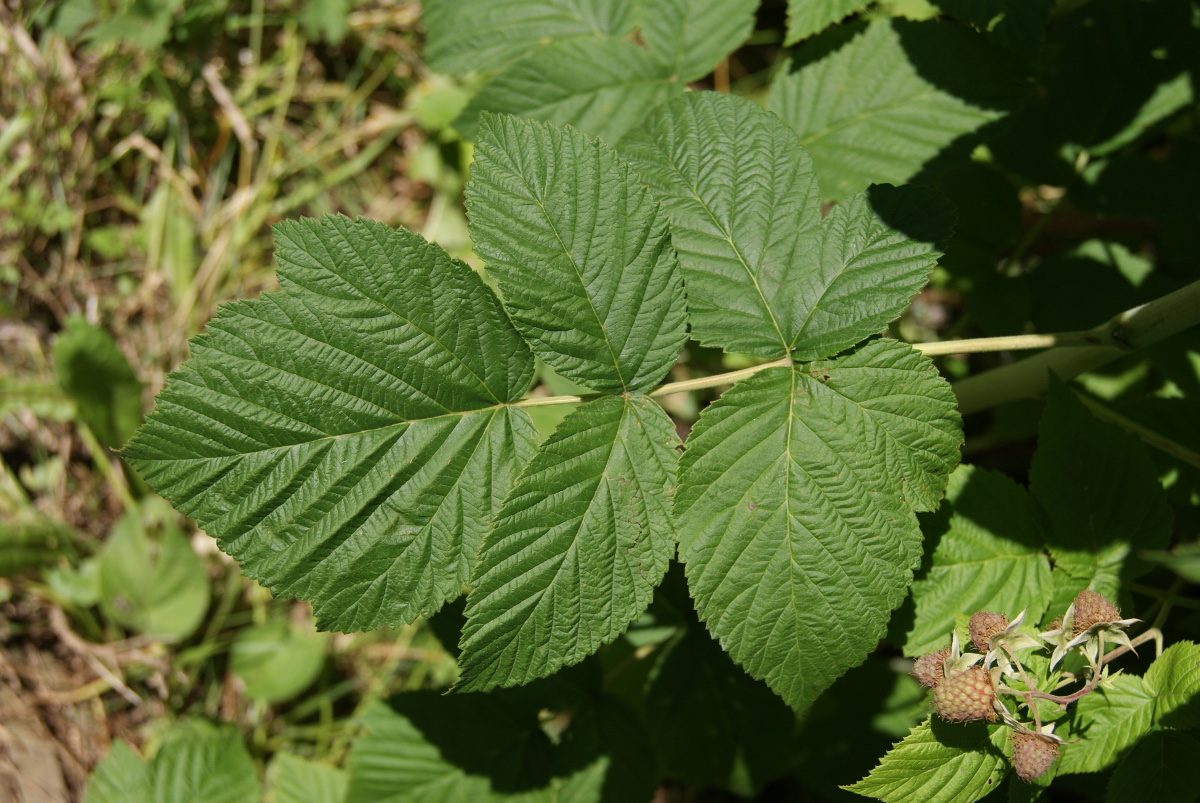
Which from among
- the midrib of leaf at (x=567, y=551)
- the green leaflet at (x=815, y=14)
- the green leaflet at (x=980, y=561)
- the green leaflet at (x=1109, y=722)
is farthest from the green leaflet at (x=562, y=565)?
the green leaflet at (x=815, y=14)

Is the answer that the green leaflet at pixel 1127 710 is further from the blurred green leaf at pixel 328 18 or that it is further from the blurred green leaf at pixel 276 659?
the blurred green leaf at pixel 328 18

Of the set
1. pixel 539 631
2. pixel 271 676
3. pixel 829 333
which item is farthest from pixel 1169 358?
pixel 271 676

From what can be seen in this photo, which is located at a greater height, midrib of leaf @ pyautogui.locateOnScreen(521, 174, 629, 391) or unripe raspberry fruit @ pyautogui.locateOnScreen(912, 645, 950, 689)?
midrib of leaf @ pyautogui.locateOnScreen(521, 174, 629, 391)

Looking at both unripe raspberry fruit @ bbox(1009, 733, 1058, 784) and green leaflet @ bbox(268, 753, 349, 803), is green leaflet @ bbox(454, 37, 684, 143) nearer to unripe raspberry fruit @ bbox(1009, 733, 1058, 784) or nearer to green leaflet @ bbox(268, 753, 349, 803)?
unripe raspberry fruit @ bbox(1009, 733, 1058, 784)

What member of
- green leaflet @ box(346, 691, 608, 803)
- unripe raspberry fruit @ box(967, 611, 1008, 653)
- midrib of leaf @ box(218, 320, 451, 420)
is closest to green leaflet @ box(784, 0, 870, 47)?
midrib of leaf @ box(218, 320, 451, 420)

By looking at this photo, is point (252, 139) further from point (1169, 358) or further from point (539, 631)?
point (1169, 358)

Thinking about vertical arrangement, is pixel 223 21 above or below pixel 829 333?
above
